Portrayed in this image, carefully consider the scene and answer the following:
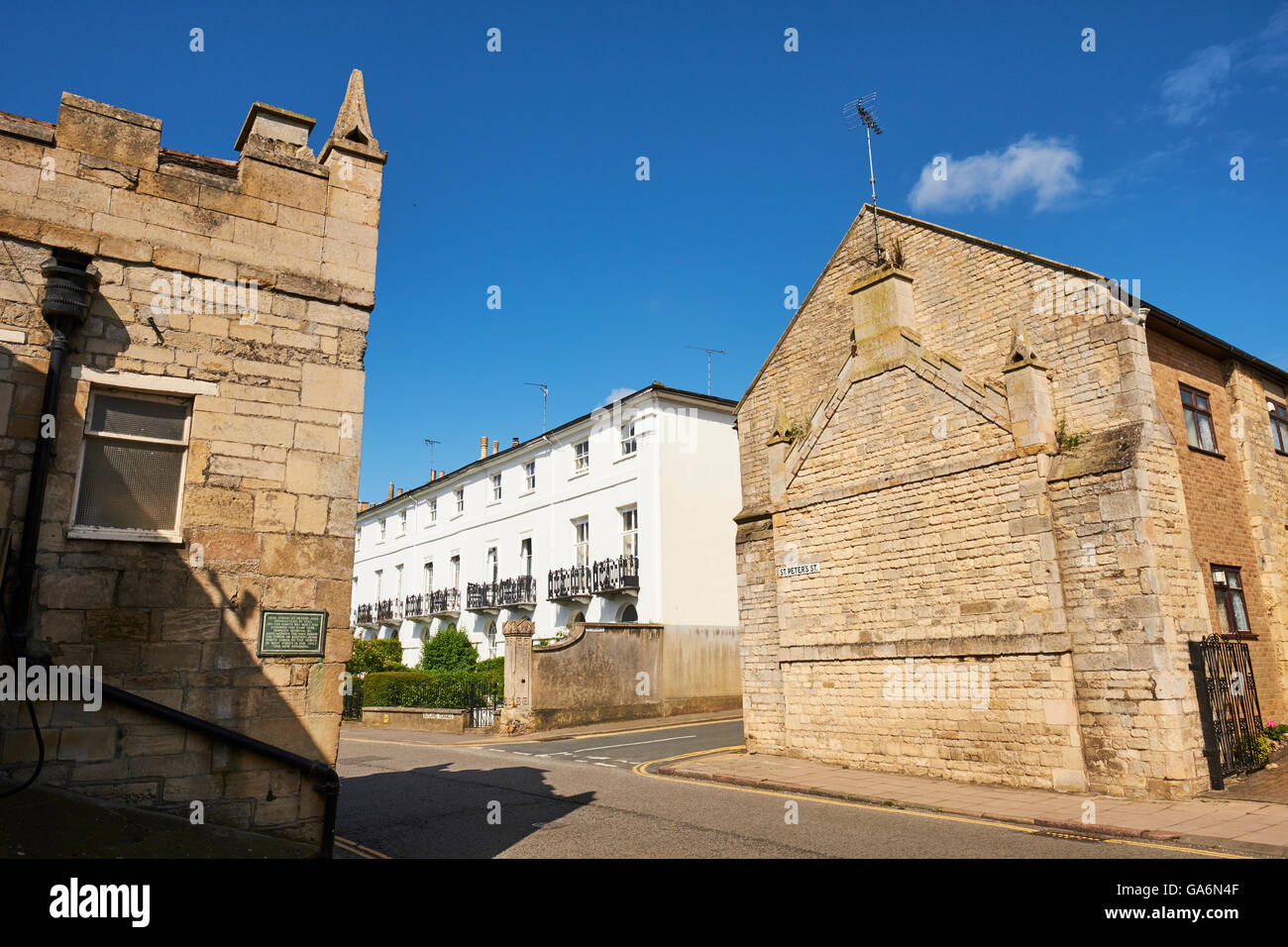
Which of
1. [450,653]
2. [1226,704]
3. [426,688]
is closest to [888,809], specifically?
[1226,704]

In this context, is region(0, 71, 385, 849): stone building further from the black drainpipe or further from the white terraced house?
the white terraced house

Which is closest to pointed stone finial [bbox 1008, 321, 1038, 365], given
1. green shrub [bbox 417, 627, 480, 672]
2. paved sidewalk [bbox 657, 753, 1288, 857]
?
paved sidewalk [bbox 657, 753, 1288, 857]

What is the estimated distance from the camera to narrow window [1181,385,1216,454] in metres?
14.1

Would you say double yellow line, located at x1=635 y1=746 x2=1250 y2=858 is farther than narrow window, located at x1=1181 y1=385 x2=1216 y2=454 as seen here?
No

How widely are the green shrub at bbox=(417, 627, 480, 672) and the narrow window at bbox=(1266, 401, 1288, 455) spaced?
24995 mm

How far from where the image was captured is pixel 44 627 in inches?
246

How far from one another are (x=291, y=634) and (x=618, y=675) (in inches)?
707

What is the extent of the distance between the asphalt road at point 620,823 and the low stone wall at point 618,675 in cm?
699

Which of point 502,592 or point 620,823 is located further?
point 502,592

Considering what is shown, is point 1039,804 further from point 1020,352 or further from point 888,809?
point 1020,352

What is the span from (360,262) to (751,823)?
7.87m

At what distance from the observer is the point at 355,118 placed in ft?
27.6

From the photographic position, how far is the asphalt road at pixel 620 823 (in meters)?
8.16
